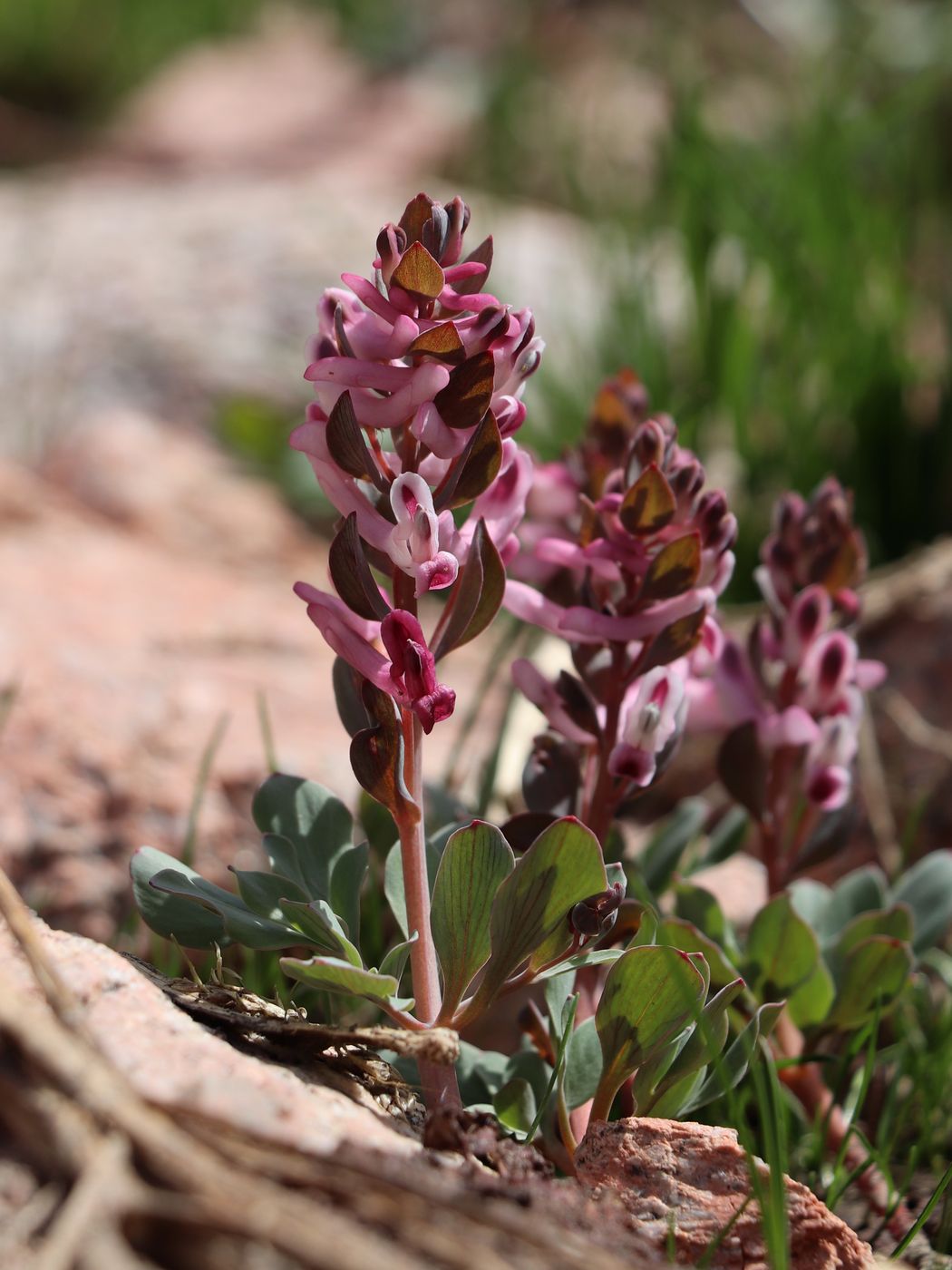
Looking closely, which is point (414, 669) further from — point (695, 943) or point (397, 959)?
point (695, 943)

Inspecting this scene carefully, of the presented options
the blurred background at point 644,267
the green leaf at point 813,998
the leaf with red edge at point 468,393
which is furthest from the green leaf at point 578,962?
the blurred background at point 644,267

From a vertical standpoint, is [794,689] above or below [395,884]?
above

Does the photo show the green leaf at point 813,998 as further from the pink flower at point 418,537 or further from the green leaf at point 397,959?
the pink flower at point 418,537

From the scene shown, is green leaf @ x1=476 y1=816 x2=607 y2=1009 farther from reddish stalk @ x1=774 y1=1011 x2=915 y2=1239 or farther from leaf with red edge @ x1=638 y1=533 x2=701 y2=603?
reddish stalk @ x1=774 y1=1011 x2=915 y2=1239

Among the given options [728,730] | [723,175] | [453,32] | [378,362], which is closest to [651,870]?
[728,730]

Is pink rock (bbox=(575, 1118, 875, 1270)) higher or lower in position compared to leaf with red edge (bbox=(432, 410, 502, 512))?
lower

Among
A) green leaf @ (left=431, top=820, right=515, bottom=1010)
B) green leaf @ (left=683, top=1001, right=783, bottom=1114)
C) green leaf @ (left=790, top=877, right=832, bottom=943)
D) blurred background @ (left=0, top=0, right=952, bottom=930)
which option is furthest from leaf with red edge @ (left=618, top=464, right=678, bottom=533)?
blurred background @ (left=0, top=0, right=952, bottom=930)

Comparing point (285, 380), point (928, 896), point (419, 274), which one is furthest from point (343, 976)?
point (285, 380)
